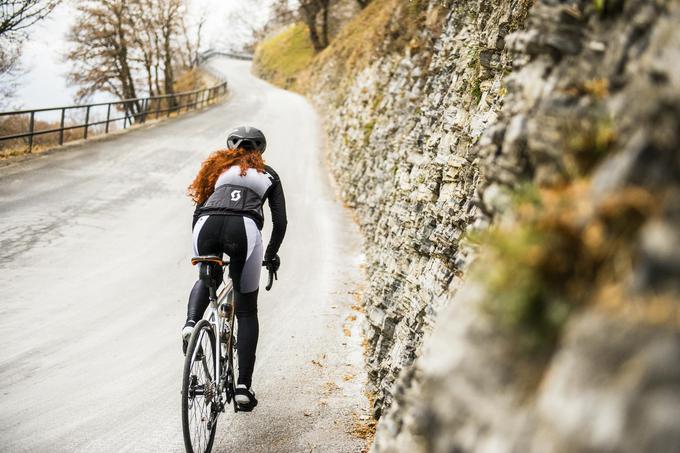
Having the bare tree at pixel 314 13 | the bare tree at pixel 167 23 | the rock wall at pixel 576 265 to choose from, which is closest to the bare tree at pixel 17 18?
the bare tree at pixel 167 23

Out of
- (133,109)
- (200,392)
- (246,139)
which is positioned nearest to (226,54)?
(133,109)

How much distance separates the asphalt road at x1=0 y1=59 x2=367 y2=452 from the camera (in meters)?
4.39

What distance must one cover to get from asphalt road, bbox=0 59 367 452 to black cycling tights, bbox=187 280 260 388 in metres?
0.79

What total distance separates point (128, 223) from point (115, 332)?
423 cm

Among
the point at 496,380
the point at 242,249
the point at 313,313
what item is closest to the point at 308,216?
the point at 313,313

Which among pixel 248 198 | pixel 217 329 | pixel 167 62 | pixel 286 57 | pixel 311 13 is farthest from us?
pixel 286 57

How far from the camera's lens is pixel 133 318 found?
247 inches

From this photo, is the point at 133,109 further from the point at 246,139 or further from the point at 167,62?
the point at 246,139

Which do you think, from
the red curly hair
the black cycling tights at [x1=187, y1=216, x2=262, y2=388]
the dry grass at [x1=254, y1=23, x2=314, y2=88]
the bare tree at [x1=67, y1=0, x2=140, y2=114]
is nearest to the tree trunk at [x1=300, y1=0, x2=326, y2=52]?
the dry grass at [x1=254, y1=23, x2=314, y2=88]

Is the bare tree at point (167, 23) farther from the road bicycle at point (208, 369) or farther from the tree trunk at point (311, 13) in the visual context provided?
the road bicycle at point (208, 369)

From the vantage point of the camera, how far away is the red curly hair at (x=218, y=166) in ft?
14.2

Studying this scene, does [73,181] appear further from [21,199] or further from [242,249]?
[242,249]

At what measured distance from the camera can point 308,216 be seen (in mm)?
11531

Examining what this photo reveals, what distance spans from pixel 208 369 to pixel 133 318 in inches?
115
